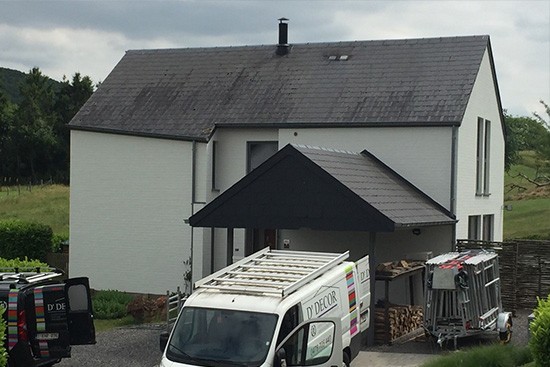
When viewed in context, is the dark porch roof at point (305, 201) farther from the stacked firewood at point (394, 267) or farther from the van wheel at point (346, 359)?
the van wheel at point (346, 359)

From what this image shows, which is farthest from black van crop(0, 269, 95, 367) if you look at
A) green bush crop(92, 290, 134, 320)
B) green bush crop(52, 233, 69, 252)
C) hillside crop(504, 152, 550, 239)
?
hillside crop(504, 152, 550, 239)

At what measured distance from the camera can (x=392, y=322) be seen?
20328 millimetres

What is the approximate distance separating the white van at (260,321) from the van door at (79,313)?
11.5 feet

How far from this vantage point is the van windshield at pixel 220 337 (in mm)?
12438

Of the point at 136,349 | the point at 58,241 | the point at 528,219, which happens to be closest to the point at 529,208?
the point at 528,219

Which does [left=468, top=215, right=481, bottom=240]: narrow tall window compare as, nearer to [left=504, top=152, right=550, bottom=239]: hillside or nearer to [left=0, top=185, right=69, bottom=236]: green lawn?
[left=504, top=152, right=550, bottom=239]: hillside

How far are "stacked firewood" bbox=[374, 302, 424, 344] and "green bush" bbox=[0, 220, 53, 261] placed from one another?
15.3 m

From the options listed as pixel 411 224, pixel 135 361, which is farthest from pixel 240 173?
pixel 135 361

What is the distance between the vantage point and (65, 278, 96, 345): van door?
17000 mm

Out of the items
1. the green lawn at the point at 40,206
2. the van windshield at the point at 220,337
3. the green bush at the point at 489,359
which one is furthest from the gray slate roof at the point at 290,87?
the green lawn at the point at 40,206

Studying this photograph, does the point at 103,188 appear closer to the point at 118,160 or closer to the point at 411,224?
the point at 118,160

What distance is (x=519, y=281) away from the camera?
81.4ft

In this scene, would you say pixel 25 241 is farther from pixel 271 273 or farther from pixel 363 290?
pixel 271 273

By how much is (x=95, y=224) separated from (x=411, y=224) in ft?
37.4
